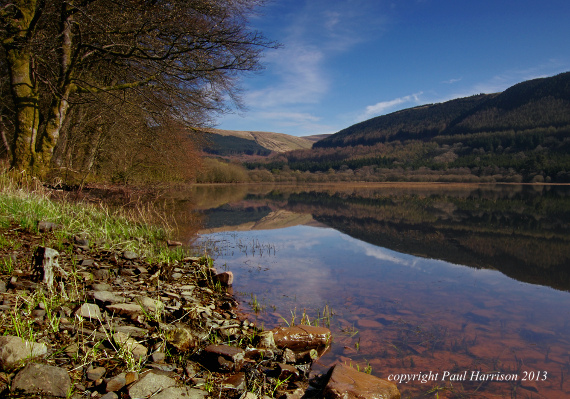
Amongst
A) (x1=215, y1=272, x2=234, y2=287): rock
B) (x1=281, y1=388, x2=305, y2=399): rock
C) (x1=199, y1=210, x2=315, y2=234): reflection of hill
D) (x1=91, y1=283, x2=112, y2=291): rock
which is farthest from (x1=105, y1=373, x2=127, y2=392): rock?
(x1=199, y1=210, x2=315, y2=234): reflection of hill

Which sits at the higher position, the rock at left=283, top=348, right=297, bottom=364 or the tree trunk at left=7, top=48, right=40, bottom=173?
the tree trunk at left=7, top=48, right=40, bottom=173

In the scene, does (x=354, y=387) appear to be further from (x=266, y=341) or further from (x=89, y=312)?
(x=89, y=312)

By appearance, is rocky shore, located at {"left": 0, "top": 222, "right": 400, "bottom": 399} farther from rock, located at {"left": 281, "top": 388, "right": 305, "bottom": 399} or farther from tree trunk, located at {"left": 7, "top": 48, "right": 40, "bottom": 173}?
tree trunk, located at {"left": 7, "top": 48, "right": 40, "bottom": 173}

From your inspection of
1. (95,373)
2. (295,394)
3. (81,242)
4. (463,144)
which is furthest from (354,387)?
(463,144)

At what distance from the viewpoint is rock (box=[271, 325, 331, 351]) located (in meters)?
3.61

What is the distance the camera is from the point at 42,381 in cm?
196

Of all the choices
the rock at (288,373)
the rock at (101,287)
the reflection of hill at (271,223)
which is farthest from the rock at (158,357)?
the reflection of hill at (271,223)

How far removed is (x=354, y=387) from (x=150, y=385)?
1.39m

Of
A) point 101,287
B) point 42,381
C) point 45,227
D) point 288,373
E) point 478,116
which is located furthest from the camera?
point 478,116

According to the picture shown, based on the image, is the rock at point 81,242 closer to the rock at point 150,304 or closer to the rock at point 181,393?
the rock at point 150,304

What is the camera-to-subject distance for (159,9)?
26.1 ft

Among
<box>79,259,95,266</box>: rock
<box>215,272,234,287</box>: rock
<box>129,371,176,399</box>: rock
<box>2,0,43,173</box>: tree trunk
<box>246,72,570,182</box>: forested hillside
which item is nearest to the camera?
<box>129,371,176,399</box>: rock

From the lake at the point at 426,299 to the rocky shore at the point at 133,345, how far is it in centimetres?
62

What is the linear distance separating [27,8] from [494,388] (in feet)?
36.3
